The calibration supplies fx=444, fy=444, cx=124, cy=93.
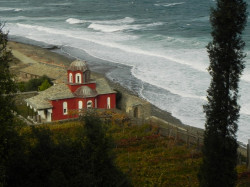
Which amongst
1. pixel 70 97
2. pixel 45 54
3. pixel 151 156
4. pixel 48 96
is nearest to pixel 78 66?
pixel 70 97

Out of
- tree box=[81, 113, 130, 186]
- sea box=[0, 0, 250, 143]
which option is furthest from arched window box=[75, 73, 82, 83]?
tree box=[81, 113, 130, 186]

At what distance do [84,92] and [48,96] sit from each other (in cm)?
292

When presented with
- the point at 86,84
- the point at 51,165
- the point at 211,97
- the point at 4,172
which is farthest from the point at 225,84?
the point at 86,84

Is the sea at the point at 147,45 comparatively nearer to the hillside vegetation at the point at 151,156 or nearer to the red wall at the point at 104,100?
the red wall at the point at 104,100

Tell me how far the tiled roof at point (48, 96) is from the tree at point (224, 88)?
59.0 ft

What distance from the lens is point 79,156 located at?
19078mm

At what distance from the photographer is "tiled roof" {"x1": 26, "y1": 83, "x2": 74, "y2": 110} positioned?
35.4m

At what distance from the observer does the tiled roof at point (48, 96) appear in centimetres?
3538

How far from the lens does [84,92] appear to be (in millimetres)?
35656

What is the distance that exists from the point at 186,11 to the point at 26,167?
106 m

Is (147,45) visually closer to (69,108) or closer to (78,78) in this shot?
(78,78)

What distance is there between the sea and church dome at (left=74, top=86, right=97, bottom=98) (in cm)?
787

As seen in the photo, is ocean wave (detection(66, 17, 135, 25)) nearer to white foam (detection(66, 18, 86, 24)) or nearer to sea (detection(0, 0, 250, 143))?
white foam (detection(66, 18, 86, 24))

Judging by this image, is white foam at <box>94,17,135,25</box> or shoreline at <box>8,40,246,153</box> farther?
white foam at <box>94,17,135,25</box>
